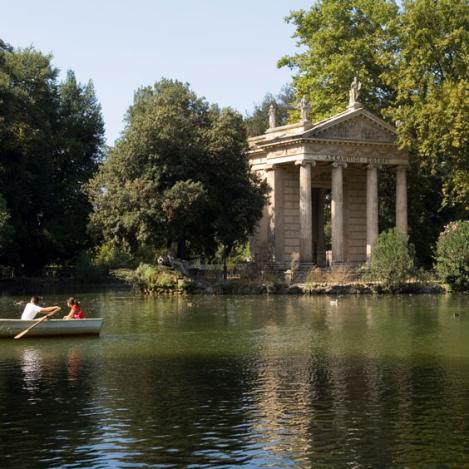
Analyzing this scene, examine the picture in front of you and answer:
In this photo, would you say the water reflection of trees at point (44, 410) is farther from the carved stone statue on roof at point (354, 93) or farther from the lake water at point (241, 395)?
the carved stone statue on roof at point (354, 93)

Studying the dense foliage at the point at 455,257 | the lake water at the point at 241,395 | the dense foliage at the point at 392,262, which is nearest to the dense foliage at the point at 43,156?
the dense foliage at the point at 392,262

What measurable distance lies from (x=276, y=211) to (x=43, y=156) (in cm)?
1694

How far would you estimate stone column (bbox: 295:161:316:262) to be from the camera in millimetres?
58250

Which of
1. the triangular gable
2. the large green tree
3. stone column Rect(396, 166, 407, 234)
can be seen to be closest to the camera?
the large green tree

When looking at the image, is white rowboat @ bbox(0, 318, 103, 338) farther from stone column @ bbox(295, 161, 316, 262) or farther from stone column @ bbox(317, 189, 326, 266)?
stone column @ bbox(317, 189, 326, 266)

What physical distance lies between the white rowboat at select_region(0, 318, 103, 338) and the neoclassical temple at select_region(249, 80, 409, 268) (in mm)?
29477

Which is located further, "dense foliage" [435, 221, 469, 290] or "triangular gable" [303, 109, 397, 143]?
"triangular gable" [303, 109, 397, 143]

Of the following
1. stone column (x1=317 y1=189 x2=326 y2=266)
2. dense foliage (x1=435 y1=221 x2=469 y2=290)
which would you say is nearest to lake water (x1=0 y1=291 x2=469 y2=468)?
dense foliage (x1=435 y1=221 x2=469 y2=290)

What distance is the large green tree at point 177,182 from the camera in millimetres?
51531

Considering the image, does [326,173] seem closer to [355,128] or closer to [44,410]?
[355,128]

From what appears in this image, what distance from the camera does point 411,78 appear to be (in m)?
57.1

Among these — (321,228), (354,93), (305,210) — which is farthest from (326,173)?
(354,93)

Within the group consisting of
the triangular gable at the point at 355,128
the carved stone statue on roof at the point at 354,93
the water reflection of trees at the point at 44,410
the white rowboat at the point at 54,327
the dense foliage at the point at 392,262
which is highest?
the carved stone statue on roof at the point at 354,93

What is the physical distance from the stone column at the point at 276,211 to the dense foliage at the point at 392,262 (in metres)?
9.24
